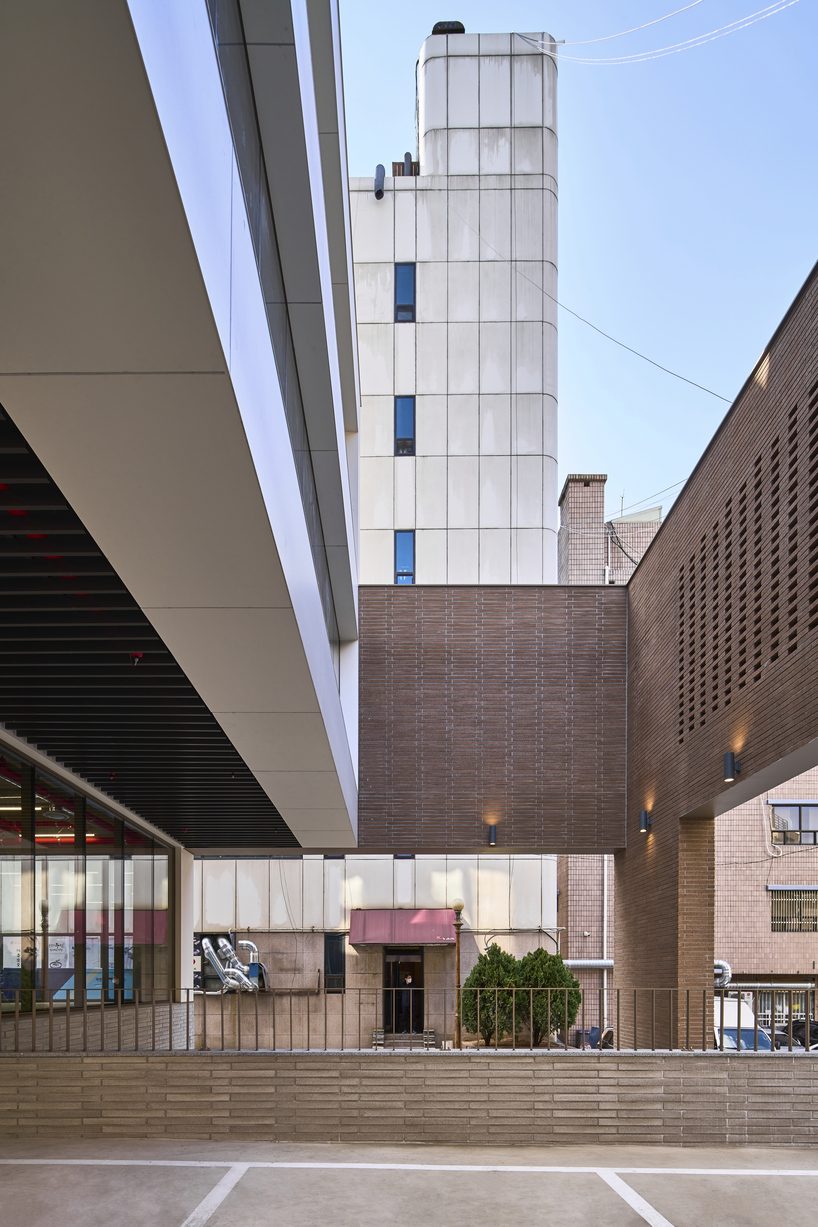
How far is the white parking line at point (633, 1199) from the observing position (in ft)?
25.6

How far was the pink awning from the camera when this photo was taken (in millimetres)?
24953

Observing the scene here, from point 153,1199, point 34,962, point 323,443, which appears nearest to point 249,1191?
point 153,1199

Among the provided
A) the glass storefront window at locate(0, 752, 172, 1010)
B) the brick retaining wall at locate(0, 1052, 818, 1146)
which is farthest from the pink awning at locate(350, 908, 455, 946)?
the brick retaining wall at locate(0, 1052, 818, 1146)

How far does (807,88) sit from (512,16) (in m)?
Answer: 20.2

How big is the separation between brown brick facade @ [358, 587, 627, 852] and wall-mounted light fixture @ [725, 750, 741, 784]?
544cm

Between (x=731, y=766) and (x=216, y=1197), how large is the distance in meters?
5.87

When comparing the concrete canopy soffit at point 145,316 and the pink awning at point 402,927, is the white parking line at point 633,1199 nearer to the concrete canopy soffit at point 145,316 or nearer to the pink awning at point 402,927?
the concrete canopy soffit at point 145,316

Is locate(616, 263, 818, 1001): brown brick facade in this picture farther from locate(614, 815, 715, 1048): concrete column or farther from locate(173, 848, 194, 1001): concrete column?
locate(173, 848, 194, 1001): concrete column

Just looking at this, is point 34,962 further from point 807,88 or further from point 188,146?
point 807,88

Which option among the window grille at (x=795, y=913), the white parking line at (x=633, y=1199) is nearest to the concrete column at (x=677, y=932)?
the white parking line at (x=633, y=1199)

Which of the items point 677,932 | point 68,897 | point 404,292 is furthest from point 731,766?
point 404,292

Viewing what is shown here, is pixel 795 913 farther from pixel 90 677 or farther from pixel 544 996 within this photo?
pixel 90 677

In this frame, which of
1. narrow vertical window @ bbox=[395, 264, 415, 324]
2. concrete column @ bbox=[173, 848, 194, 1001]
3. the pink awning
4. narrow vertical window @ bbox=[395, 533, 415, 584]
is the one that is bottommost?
the pink awning

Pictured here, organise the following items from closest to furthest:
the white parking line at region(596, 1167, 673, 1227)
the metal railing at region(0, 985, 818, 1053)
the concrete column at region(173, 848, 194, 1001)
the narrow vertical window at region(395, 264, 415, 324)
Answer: the white parking line at region(596, 1167, 673, 1227) → the metal railing at region(0, 985, 818, 1053) → the concrete column at region(173, 848, 194, 1001) → the narrow vertical window at region(395, 264, 415, 324)
